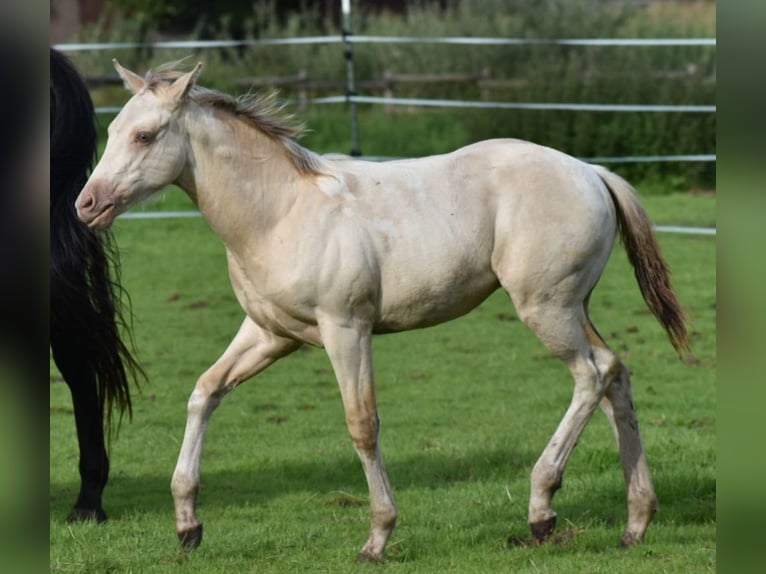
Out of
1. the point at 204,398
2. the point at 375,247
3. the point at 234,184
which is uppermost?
the point at 234,184

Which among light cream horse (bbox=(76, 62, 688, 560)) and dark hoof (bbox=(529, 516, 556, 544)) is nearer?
light cream horse (bbox=(76, 62, 688, 560))

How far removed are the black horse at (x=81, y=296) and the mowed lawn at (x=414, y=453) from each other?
1.24 ft

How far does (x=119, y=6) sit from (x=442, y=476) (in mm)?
21157

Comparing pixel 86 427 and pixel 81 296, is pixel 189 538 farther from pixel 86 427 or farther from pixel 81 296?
pixel 81 296

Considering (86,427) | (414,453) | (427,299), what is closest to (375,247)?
(427,299)

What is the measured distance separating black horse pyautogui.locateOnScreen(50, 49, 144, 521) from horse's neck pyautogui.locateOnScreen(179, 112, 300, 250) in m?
0.90

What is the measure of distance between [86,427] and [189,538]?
1.06 metres

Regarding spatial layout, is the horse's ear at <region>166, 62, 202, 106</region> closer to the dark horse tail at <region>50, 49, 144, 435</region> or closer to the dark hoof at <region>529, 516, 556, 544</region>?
the dark horse tail at <region>50, 49, 144, 435</region>

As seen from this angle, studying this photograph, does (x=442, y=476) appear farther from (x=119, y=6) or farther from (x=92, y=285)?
(x=119, y=6)

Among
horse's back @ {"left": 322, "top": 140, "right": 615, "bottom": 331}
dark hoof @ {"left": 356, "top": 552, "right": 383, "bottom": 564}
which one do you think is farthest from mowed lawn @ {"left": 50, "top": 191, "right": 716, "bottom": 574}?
horse's back @ {"left": 322, "top": 140, "right": 615, "bottom": 331}

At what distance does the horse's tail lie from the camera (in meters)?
4.75

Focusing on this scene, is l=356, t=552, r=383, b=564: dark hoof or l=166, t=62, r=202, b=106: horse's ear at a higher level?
l=166, t=62, r=202, b=106: horse's ear

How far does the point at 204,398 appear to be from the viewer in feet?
15.3

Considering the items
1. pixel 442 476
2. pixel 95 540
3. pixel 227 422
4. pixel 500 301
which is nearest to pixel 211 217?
pixel 95 540
